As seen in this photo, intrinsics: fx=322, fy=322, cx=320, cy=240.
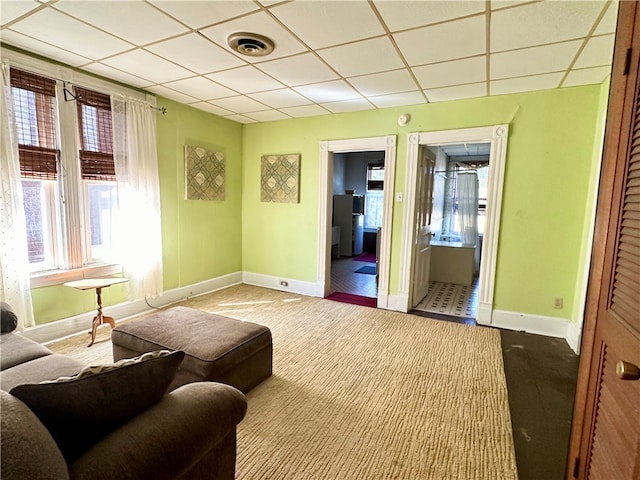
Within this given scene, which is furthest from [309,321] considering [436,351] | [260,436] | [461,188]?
[461,188]

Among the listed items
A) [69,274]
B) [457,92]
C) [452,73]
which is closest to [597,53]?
[452,73]

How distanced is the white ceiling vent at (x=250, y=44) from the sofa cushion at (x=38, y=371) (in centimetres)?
223

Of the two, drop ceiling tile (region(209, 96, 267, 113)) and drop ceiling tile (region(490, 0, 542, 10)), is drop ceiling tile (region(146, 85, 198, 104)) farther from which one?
drop ceiling tile (region(490, 0, 542, 10))

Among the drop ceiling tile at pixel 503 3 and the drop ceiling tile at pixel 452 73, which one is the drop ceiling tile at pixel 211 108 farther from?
the drop ceiling tile at pixel 503 3

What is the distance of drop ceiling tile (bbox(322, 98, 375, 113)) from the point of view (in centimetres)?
369

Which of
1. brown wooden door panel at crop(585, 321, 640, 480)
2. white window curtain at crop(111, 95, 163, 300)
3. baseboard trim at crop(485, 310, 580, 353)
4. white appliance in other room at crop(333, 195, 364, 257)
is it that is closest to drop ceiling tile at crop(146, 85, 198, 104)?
white window curtain at crop(111, 95, 163, 300)

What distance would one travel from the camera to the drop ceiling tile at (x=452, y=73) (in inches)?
102

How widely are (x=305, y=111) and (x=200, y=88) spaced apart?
4.30 ft

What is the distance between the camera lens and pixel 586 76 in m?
2.80

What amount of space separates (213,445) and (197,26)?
7.87 ft

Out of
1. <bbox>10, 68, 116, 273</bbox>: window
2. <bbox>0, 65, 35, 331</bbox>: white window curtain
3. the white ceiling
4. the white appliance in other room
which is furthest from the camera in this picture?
the white appliance in other room

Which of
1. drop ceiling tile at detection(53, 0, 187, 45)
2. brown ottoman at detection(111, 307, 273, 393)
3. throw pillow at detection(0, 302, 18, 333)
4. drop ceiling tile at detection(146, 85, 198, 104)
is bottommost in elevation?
brown ottoman at detection(111, 307, 273, 393)

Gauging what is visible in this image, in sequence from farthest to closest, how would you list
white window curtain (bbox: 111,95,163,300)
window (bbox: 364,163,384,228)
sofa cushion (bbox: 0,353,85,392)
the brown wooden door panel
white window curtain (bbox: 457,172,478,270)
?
window (bbox: 364,163,384,228), white window curtain (bbox: 457,172,478,270), white window curtain (bbox: 111,95,163,300), sofa cushion (bbox: 0,353,85,392), the brown wooden door panel

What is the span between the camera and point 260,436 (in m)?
1.82
